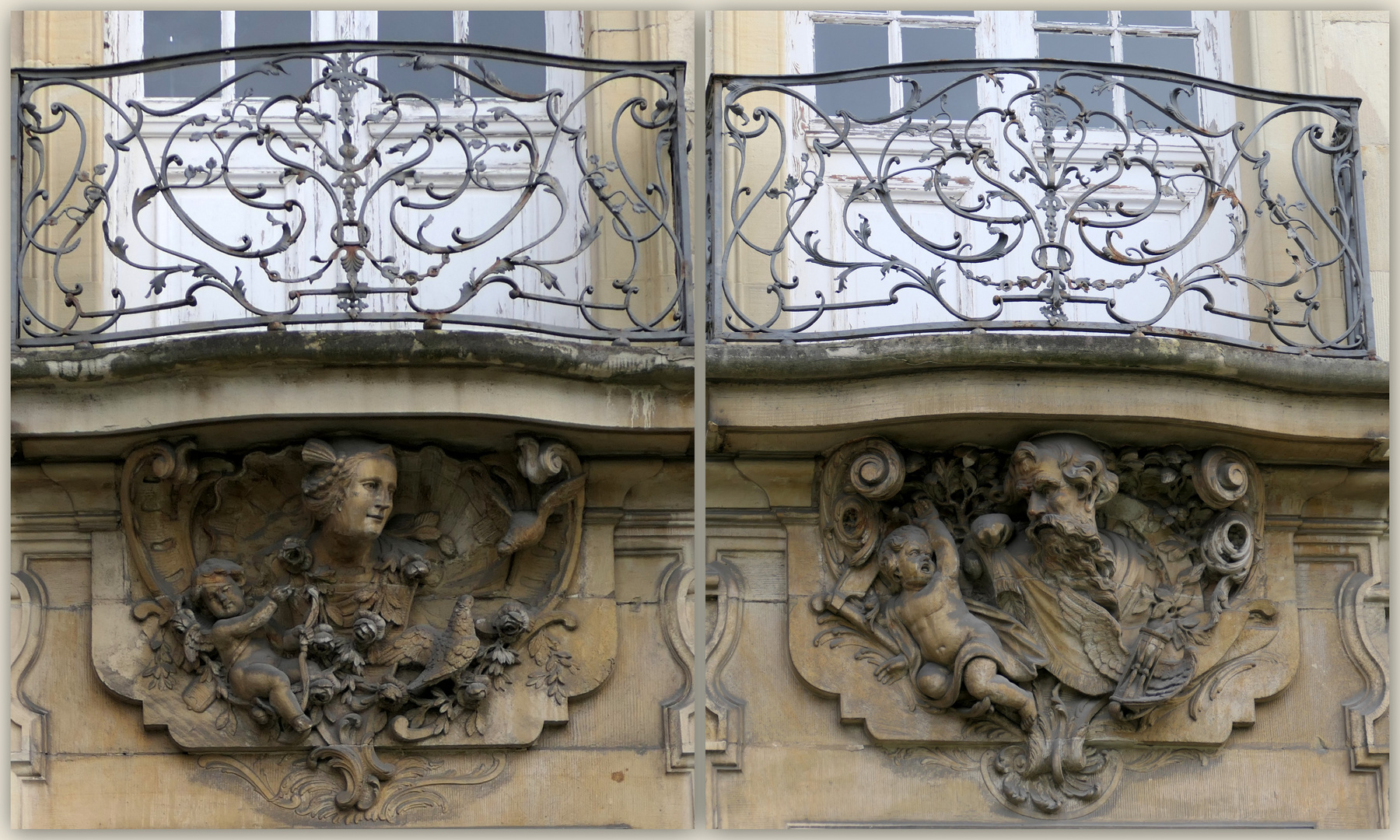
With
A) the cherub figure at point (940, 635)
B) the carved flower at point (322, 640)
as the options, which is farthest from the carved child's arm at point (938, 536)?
the carved flower at point (322, 640)

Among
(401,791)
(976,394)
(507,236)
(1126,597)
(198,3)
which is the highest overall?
(198,3)

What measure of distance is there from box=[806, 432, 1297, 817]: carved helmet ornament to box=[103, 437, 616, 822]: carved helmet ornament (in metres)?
0.72

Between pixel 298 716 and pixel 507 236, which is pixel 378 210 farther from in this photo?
pixel 298 716

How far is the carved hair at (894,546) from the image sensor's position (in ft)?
20.7

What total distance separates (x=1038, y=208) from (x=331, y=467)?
2.10m

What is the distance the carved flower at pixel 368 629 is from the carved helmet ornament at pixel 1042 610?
3.74ft

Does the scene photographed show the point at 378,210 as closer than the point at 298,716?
No

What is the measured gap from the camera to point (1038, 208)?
6488 mm

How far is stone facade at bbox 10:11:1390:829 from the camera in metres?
6.13

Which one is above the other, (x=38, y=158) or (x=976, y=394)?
(x=38, y=158)

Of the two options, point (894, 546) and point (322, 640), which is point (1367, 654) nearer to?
point (894, 546)

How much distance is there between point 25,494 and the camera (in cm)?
634

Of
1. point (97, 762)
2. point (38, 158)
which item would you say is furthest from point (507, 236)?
point (97, 762)

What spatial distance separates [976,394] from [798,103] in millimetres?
1221
